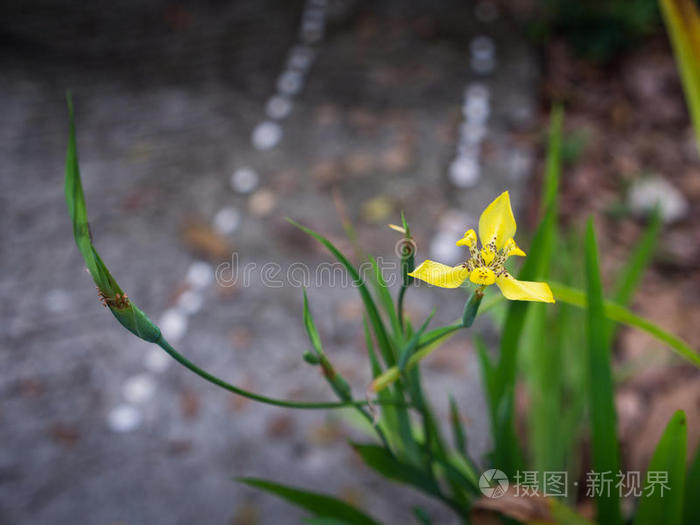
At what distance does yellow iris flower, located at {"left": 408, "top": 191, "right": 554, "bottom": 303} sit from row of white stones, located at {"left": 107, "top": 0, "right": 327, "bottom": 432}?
103cm

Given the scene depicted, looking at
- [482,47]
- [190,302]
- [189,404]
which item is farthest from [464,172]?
[189,404]

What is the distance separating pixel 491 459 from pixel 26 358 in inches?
48.2

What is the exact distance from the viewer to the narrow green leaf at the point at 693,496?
55 cm

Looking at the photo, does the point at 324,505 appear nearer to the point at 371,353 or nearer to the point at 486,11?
the point at 371,353

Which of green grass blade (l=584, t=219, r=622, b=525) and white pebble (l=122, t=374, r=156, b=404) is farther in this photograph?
white pebble (l=122, t=374, r=156, b=404)

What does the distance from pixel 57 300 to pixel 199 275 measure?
16.4 inches

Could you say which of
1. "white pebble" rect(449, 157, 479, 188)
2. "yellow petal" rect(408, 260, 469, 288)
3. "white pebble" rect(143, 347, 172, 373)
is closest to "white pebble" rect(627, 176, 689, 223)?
"white pebble" rect(449, 157, 479, 188)

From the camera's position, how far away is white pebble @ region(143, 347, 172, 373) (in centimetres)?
126

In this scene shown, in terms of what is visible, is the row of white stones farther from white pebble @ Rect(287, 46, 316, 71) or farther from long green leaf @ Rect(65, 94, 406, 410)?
long green leaf @ Rect(65, 94, 406, 410)

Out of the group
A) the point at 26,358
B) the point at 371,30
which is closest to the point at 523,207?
the point at 371,30

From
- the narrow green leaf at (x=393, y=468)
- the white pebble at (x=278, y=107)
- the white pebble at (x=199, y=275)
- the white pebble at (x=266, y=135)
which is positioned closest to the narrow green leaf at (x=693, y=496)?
the narrow green leaf at (x=393, y=468)

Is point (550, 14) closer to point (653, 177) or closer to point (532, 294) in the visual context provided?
point (653, 177)

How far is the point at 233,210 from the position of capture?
1572mm

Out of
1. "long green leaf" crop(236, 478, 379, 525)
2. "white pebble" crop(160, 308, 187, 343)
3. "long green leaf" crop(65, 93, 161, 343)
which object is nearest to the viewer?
"long green leaf" crop(65, 93, 161, 343)
